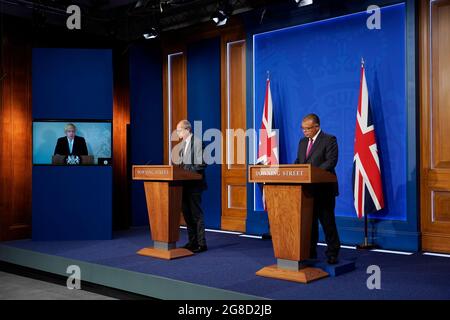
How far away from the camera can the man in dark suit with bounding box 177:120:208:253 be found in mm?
5121

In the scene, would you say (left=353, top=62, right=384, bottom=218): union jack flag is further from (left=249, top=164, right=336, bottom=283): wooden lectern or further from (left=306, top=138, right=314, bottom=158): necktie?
(left=249, top=164, right=336, bottom=283): wooden lectern

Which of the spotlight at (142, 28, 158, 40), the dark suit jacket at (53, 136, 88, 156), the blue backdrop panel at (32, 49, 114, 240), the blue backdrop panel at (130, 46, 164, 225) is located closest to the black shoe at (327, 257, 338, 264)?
the blue backdrop panel at (32, 49, 114, 240)

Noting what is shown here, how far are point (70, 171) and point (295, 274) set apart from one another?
3650mm

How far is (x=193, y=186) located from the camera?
5.24 metres

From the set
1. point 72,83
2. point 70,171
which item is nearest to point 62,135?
point 70,171

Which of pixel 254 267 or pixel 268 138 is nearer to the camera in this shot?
pixel 254 267

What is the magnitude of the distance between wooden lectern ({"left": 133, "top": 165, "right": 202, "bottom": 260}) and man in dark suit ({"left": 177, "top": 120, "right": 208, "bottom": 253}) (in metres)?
0.13

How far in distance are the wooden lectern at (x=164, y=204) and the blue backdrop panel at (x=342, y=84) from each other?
6.27 feet

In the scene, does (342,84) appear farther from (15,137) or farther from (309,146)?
(15,137)

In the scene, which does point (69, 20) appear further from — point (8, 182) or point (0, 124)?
point (8, 182)

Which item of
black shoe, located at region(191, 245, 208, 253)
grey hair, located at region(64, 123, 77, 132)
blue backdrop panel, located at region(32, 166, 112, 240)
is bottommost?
black shoe, located at region(191, 245, 208, 253)

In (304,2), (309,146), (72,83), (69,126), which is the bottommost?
(309,146)

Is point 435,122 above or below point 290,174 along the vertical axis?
above

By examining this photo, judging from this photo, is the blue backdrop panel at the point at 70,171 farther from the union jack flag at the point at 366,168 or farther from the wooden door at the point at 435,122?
the wooden door at the point at 435,122
